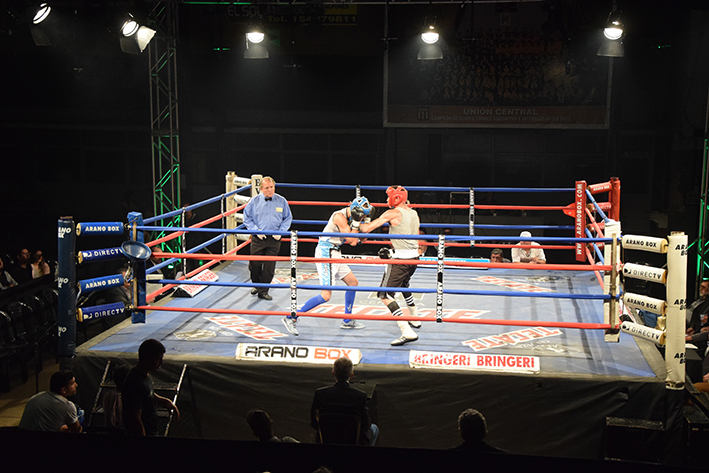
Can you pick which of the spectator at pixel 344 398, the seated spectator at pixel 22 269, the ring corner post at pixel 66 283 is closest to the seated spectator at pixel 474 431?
the spectator at pixel 344 398

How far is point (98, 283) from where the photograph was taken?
4996 mm

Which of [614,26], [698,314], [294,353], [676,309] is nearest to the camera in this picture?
[676,309]

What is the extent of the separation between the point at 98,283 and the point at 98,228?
1.46 ft

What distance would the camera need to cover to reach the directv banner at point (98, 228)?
191 inches

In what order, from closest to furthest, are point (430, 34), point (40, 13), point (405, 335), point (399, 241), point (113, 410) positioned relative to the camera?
point (113, 410) < point (405, 335) < point (399, 241) < point (40, 13) < point (430, 34)

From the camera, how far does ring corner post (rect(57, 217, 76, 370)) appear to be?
4828mm

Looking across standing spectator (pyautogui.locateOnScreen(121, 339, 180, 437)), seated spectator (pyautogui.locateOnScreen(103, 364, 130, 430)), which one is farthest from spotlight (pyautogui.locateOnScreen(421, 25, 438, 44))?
standing spectator (pyautogui.locateOnScreen(121, 339, 180, 437))

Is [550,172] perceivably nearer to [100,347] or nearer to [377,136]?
[377,136]

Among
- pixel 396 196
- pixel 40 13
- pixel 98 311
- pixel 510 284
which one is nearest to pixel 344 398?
pixel 98 311

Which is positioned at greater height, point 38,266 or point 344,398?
point 38,266

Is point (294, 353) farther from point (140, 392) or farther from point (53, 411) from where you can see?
point (53, 411)

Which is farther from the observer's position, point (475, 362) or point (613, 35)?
point (613, 35)

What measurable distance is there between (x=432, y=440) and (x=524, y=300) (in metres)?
2.47

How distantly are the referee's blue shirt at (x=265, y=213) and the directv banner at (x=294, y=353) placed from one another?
2.01 meters
